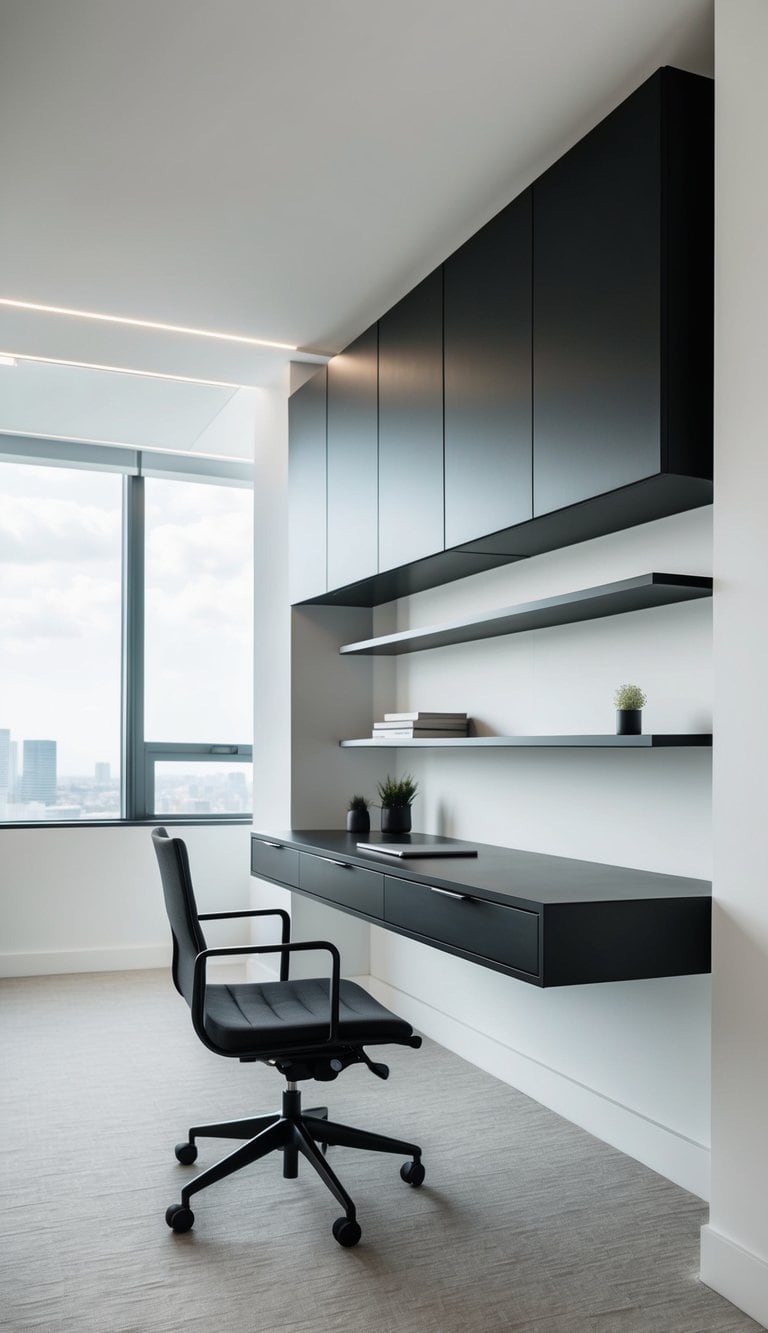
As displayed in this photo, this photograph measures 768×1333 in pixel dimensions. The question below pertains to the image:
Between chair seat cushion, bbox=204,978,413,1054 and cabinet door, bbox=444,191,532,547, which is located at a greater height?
cabinet door, bbox=444,191,532,547

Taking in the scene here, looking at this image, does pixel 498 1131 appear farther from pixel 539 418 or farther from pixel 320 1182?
pixel 539 418

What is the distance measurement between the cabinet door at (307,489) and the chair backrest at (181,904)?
1802mm

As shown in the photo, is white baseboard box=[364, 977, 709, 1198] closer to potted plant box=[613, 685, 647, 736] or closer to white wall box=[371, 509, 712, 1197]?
white wall box=[371, 509, 712, 1197]

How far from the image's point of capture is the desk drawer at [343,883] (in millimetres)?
3211

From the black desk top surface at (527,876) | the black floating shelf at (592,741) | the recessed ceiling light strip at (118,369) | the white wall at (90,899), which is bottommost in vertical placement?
the white wall at (90,899)

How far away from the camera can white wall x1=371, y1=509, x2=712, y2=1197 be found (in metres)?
2.74

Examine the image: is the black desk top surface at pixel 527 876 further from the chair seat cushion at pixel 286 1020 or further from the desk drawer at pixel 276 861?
the chair seat cushion at pixel 286 1020

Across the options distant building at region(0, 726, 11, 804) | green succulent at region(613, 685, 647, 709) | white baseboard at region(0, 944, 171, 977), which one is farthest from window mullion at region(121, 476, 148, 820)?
green succulent at region(613, 685, 647, 709)

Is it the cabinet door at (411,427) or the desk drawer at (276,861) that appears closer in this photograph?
the cabinet door at (411,427)

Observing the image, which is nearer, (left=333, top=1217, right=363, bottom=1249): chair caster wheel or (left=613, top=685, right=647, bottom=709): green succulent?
(left=333, top=1217, right=363, bottom=1249): chair caster wheel

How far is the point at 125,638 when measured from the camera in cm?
590

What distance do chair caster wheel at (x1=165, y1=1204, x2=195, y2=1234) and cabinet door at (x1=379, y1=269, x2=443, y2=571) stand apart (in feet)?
6.52

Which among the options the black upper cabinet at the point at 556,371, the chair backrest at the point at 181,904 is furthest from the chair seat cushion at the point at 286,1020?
the black upper cabinet at the point at 556,371

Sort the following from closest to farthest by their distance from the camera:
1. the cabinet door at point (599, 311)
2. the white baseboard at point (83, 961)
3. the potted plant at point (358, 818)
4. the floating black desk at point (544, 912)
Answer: the floating black desk at point (544, 912) < the cabinet door at point (599, 311) < the potted plant at point (358, 818) < the white baseboard at point (83, 961)
